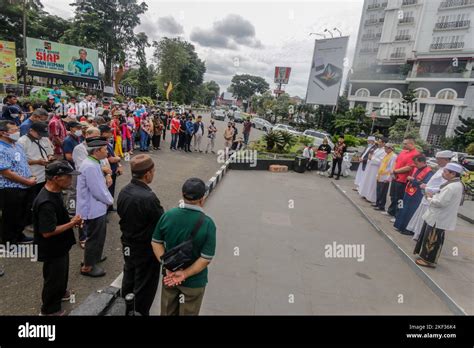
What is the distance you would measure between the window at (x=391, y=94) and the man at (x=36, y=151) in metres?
44.5

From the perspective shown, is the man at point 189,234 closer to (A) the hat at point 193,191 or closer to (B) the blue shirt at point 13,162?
(A) the hat at point 193,191

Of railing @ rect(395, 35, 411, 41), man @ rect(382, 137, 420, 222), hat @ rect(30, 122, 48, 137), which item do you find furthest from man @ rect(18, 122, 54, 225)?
railing @ rect(395, 35, 411, 41)

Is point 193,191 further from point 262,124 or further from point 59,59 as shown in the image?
point 262,124

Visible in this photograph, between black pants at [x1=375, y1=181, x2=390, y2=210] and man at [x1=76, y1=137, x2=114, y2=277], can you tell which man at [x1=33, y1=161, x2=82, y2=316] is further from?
black pants at [x1=375, y1=181, x2=390, y2=210]

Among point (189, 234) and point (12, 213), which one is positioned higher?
point (189, 234)

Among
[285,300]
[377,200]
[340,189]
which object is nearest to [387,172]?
[377,200]

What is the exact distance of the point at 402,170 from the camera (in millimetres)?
6230

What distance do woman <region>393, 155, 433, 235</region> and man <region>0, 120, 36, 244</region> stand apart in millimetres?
6665

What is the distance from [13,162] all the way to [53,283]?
6.19 ft

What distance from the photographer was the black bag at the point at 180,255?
6.75 ft

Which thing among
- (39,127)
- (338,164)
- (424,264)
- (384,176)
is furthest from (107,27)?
(424,264)

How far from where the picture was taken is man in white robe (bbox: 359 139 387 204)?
791cm
